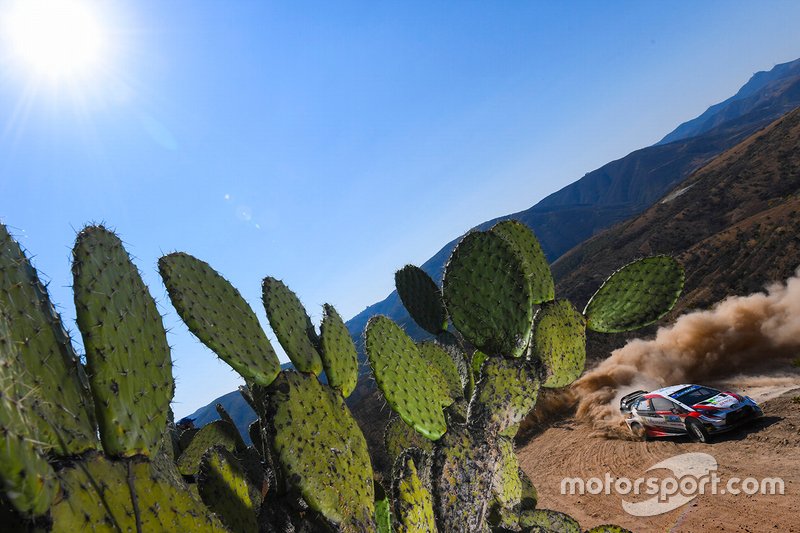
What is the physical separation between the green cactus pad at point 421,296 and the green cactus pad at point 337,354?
139 centimetres

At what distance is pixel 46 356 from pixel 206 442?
14.0ft

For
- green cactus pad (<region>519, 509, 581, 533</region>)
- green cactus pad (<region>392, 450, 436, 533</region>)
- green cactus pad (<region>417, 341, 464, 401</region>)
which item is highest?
green cactus pad (<region>417, 341, 464, 401</region>)

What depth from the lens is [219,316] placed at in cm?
250

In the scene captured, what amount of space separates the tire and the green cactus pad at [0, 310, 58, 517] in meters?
11.7

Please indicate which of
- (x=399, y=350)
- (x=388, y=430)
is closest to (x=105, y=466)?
→ (x=399, y=350)

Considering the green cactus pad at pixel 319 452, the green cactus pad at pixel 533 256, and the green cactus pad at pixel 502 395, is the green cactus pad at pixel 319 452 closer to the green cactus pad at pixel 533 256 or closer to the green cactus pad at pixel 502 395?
the green cactus pad at pixel 502 395

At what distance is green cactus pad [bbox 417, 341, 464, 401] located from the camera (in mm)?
4422

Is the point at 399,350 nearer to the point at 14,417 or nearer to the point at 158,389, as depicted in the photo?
the point at 158,389

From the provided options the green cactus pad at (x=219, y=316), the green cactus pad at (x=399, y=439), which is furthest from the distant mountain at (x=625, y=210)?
the green cactus pad at (x=219, y=316)

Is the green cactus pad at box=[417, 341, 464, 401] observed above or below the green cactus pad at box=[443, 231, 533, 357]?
below

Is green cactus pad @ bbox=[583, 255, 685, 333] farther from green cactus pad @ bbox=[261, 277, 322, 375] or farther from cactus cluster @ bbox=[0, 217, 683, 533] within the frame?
green cactus pad @ bbox=[261, 277, 322, 375]

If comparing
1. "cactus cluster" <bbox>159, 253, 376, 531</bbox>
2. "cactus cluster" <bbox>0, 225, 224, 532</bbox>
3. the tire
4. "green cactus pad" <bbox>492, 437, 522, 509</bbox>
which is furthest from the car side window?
"cactus cluster" <bbox>0, 225, 224, 532</bbox>

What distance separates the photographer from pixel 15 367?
107cm

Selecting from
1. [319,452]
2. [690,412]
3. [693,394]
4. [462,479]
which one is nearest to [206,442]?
[319,452]
